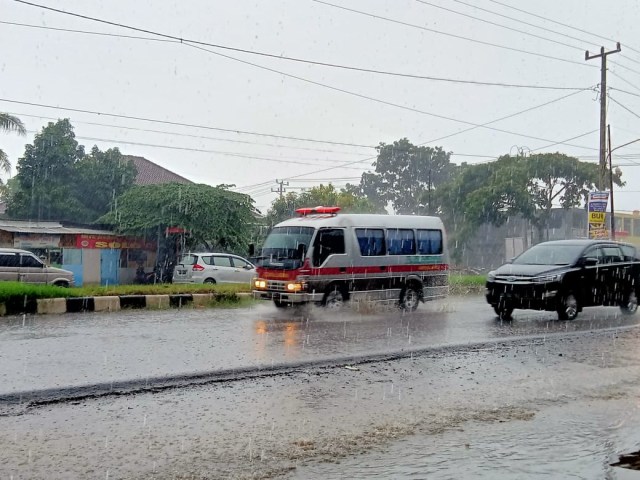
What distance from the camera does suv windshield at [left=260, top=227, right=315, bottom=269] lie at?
14.3 metres

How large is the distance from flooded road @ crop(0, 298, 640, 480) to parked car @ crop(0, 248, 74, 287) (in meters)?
10.5

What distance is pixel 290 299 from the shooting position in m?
14.0

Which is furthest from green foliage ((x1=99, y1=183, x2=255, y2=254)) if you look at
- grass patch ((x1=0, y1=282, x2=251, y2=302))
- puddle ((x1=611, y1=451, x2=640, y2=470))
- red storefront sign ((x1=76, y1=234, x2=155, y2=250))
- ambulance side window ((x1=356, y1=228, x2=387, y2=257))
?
puddle ((x1=611, y1=451, x2=640, y2=470))

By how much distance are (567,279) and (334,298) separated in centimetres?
485

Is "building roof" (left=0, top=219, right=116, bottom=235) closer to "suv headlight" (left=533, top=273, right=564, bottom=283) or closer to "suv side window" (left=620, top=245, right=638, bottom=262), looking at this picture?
"suv headlight" (left=533, top=273, right=564, bottom=283)

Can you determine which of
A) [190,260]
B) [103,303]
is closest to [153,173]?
[190,260]

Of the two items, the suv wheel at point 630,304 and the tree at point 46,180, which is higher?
the tree at point 46,180

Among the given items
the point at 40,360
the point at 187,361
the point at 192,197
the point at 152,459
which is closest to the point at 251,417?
the point at 152,459

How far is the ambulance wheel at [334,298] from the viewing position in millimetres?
14445

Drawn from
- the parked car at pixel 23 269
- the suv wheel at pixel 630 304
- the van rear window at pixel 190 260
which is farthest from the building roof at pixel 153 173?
the suv wheel at pixel 630 304

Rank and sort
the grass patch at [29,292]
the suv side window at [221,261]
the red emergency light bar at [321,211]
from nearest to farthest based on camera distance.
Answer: the grass patch at [29,292] < the red emergency light bar at [321,211] < the suv side window at [221,261]

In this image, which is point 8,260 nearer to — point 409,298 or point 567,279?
point 409,298

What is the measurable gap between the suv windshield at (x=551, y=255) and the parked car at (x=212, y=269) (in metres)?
10.8

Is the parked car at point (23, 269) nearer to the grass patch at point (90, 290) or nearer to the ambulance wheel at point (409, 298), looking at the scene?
the grass patch at point (90, 290)
